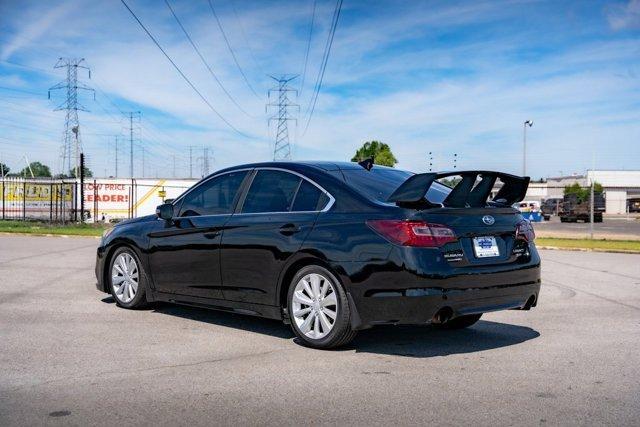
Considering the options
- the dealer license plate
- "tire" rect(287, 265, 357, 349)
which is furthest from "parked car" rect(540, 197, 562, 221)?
"tire" rect(287, 265, 357, 349)

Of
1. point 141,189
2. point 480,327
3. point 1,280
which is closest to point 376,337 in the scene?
point 480,327

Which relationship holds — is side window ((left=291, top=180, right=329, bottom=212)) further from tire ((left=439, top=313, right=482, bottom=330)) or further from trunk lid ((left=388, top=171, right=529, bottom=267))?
tire ((left=439, top=313, right=482, bottom=330))

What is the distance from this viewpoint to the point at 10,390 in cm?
466

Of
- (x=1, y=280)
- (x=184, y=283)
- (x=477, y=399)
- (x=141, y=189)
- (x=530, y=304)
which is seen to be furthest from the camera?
(x=141, y=189)

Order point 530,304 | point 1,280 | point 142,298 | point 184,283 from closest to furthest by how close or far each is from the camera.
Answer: point 530,304 → point 184,283 → point 142,298 → point 1,280

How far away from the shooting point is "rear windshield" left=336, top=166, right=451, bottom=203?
6.11 meters

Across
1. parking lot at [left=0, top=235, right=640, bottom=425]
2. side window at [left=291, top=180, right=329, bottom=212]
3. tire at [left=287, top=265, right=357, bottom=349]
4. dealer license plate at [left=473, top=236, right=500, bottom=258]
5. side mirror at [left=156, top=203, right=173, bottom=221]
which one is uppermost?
side window at [left=291, top=180, right=329, bottom=212]

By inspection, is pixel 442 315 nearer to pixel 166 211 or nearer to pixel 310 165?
pixel 310 165

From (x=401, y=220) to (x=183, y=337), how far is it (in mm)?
2432

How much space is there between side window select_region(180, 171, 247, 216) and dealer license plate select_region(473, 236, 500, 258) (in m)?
2.48

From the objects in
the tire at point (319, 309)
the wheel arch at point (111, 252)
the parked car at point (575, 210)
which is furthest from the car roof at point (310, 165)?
the parked car at point (575, 210)

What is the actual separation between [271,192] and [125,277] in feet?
8.01

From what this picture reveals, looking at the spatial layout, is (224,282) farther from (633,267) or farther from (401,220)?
(633,267)

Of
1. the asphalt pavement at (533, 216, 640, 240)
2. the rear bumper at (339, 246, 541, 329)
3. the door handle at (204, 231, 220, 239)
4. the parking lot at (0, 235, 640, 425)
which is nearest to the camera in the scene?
the parking lot at (0, 235, 640, 425)
